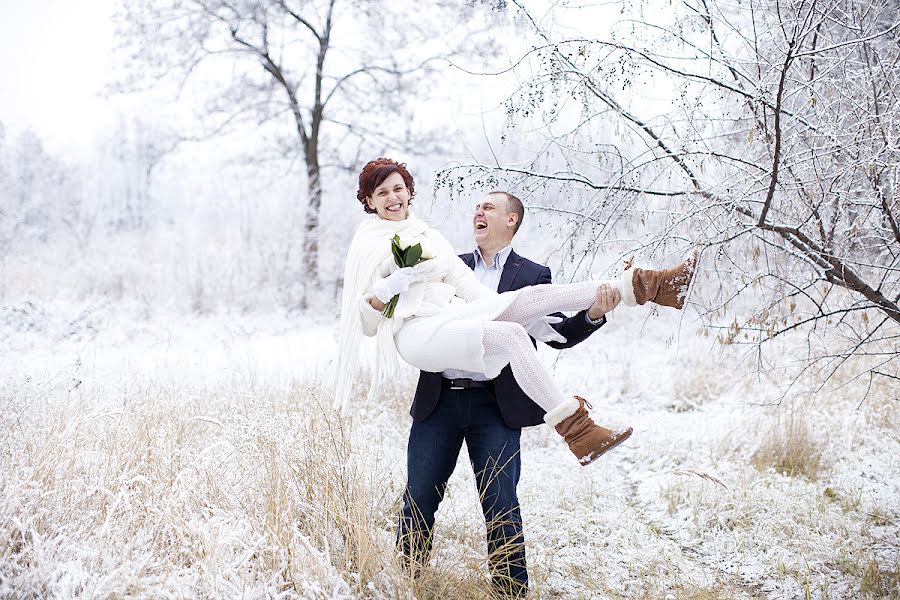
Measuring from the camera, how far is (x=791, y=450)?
15.4ft

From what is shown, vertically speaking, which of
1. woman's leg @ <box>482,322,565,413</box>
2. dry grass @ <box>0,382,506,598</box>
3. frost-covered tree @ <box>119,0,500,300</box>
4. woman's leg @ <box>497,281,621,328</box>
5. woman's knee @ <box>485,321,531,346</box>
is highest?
frost-covered tree @ <box>119,0,500,300</box>

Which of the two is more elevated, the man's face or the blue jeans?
the man's face

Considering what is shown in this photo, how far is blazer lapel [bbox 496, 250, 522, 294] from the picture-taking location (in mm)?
Answer: 2857

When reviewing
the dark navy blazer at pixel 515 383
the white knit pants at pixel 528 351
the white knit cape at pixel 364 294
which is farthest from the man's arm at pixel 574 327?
the white knit cape at pixel 364 294

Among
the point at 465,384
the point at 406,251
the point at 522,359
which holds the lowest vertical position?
the point at 465,384

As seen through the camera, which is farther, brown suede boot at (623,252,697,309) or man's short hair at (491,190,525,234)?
man's short hair at (491,190,525,234)

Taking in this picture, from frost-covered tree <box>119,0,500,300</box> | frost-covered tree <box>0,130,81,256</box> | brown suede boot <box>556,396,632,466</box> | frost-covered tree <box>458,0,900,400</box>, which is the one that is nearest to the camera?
brown suede boot <box>556,396,632,466</box>

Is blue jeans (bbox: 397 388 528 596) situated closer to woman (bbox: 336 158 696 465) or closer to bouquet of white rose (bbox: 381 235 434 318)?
woman (bbox: 336 158 696 465)

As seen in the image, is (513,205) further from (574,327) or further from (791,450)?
(791,450)

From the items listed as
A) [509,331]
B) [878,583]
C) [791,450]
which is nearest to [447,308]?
[509,331]

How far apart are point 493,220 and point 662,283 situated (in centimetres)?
75

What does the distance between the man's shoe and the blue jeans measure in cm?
28

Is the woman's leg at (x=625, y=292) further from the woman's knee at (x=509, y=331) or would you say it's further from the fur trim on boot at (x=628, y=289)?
the woman's knee at (x=509, y=331)

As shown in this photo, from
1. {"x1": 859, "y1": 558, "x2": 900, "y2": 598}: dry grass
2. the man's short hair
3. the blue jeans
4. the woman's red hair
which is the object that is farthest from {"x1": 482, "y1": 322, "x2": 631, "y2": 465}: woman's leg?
{"x1": 859, "y1": 558, "x2": 900, "y2": 598}: dry grass
